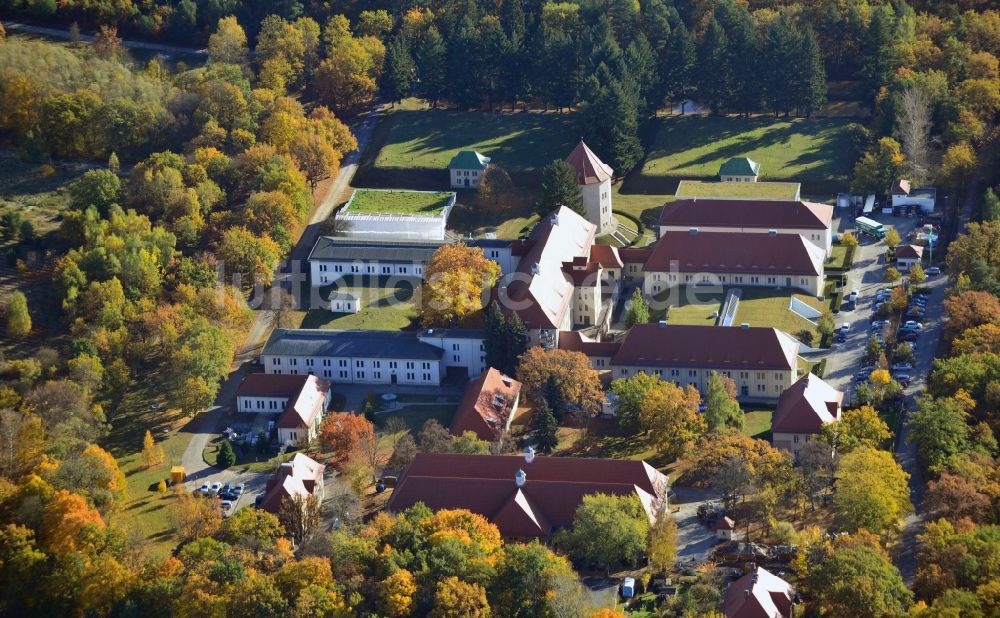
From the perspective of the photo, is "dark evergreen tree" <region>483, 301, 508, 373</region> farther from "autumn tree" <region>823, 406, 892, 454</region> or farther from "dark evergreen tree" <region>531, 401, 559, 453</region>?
"autumn tree" <region>823, 406, 892, 454</region>

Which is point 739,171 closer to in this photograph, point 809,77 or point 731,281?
point 809,77

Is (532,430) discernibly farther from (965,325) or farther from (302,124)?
(302,124)

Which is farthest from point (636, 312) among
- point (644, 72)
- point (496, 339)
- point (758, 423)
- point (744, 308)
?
point (644, 72)

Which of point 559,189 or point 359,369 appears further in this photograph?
point 559,189

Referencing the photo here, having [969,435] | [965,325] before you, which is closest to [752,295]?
[965,325]

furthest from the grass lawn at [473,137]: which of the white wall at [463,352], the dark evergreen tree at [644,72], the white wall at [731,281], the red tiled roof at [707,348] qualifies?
the red tiled roof at [707,348]

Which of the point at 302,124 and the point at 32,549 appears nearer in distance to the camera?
the point at 32,549
